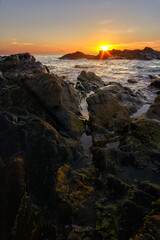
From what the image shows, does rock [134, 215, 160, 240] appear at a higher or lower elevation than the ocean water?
lower

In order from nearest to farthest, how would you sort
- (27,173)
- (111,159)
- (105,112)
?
(27,173) → (111,159) → (105,112)

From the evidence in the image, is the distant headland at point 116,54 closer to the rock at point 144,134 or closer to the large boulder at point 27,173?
the rock at point 144,134

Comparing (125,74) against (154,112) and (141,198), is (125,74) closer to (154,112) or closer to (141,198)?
(154,112)

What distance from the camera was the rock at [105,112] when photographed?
5559 millimetres

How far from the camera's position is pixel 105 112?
19.1ft

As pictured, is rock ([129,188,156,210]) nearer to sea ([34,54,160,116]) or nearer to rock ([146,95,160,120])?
rock ([146,95,160,120])

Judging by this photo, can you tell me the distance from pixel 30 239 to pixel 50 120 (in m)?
3.17

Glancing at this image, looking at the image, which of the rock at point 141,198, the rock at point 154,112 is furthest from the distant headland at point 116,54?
the rock at point 141,198

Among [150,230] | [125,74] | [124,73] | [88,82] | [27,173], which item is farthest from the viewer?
[124,73]

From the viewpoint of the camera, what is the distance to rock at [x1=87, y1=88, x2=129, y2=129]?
18.2 feet

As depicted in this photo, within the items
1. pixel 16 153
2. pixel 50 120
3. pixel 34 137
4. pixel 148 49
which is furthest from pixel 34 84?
pixel 148 49

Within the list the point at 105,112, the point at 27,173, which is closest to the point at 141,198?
the point at 27,173

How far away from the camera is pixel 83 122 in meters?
5.53

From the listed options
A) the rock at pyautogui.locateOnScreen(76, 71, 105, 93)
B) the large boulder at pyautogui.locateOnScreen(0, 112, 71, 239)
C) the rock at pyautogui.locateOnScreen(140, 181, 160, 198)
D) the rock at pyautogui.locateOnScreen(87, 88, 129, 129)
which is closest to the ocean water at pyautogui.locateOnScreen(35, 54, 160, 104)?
the rock at pyautogui.locateOnScreen(76, 71, 105, 93)
